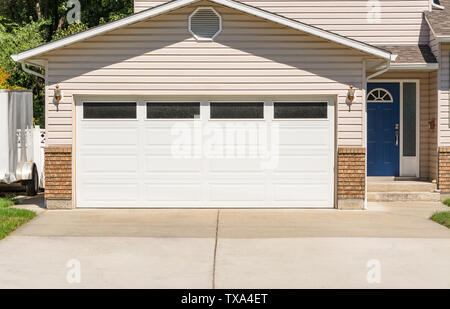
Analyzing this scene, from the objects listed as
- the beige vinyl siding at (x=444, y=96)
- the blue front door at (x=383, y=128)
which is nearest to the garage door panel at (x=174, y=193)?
the blue front door at (x=383, y=128)

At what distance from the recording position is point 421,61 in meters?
15.2

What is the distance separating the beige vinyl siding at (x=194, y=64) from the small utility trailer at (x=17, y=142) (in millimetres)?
2087

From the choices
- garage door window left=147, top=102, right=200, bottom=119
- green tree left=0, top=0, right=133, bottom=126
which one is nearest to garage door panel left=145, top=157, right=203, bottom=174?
garage door window left=147, top=102, right=200, bottom=119

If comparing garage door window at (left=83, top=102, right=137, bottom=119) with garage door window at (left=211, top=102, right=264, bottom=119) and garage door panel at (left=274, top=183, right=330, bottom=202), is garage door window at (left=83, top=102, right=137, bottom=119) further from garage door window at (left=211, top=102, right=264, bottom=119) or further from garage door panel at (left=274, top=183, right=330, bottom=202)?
garage door panel at (left=274, top=183, right=330, bottom=202)

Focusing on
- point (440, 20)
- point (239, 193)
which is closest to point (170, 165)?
point (239, 193)

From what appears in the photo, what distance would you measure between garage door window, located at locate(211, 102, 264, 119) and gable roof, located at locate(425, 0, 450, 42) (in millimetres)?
4401

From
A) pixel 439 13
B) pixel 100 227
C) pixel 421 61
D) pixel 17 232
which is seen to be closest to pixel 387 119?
pixel 421 61

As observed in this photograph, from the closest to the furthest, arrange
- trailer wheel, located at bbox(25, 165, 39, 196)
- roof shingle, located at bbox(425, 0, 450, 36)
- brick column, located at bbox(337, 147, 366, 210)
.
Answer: brick column, located at bbox(337, 147, 366, 210) → roof shingle, located at bbox(425, 0, 450, 36) → trailer wheel, located at bbox(25, 165, 39, 196)

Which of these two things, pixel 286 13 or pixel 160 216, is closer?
pixel 160 216

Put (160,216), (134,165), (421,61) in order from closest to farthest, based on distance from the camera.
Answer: (160,216)
(134,165)
(421,61)

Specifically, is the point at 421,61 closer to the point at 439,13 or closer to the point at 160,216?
the point at 439,13

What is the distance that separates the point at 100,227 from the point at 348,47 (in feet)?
20.2

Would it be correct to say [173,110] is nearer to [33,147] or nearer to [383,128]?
[33,147]

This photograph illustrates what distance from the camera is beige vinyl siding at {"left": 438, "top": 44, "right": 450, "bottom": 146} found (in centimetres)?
1527
